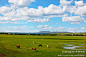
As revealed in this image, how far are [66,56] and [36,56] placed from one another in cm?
774

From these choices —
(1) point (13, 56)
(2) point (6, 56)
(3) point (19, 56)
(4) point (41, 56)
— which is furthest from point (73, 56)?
(2) point (6, 56)

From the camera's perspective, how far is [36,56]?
22.5 m

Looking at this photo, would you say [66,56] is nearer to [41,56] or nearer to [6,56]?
[41,56]

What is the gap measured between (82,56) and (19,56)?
52.6 ft

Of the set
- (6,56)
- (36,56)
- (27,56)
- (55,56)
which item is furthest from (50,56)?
(6,56)

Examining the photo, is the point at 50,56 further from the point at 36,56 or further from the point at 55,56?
the point at 36,56

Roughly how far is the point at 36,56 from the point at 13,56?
18.8ft

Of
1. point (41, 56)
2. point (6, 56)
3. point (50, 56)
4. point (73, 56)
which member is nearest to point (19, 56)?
point (6, 56)

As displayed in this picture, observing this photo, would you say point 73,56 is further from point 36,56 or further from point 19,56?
point 19,56

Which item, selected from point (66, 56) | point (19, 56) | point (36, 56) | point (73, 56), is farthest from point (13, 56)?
point (73, 56)

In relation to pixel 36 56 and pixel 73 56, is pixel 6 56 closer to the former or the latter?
pixel 36 56

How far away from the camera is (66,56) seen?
23.0 m

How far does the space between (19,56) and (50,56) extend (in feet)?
25.6

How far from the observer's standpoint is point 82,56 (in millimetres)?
22797
